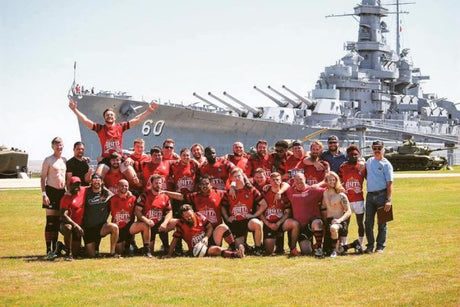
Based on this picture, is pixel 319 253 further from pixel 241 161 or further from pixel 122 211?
pixel 122 211

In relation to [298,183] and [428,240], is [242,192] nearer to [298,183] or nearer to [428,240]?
[298,183]

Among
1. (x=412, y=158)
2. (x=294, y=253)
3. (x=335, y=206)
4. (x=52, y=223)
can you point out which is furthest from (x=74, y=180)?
(x=412, y=158)

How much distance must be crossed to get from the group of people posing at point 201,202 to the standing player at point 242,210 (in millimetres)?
14

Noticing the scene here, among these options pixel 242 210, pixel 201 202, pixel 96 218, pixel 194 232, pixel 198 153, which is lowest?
pixel 194 232

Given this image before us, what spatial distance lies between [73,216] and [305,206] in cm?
315

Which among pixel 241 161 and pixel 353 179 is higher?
pixel 241 161

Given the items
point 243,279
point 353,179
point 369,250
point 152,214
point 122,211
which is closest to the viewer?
point 243,279

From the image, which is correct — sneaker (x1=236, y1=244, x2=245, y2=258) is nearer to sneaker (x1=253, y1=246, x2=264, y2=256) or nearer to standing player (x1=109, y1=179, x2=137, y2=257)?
sneaker (x1=253, y1=246, x2=264, y2=256)

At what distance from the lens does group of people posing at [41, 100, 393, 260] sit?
32.3 feet

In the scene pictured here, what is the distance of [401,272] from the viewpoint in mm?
8250

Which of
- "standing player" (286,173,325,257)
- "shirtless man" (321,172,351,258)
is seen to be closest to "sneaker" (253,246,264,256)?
"standing player" (286,173,325,257)

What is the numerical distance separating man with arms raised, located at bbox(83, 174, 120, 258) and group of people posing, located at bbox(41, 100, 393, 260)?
1 cm

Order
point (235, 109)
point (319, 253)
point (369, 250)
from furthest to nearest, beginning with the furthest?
point (235, 109) → point (369, 250) → point (319, 253)

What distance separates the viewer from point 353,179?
10664 millimetres
